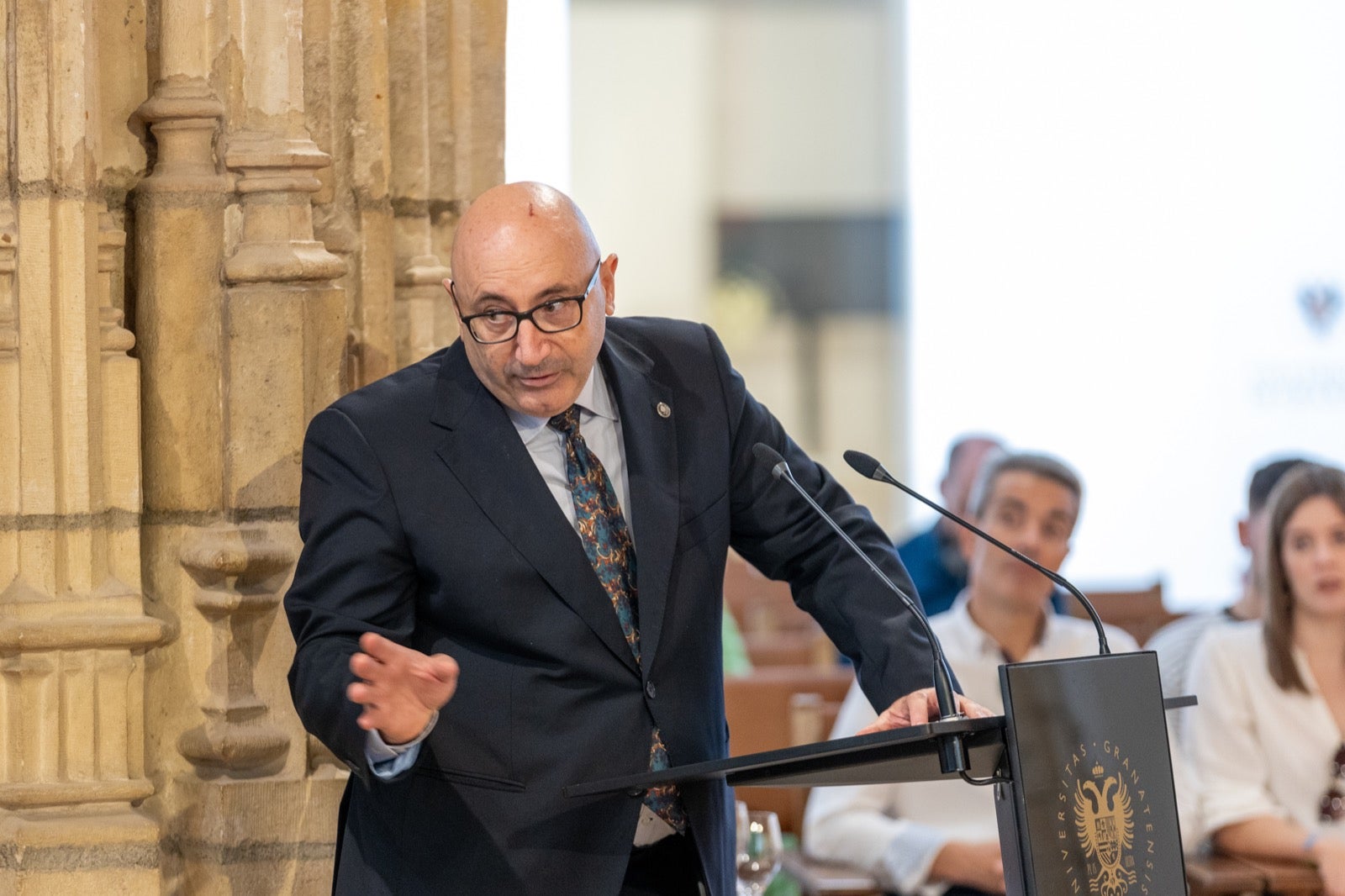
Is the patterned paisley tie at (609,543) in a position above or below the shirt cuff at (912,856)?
above

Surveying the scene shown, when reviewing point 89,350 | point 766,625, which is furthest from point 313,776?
point 766,625

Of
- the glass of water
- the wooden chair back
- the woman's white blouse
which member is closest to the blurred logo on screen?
the wooden chair back

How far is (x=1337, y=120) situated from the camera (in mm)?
8023

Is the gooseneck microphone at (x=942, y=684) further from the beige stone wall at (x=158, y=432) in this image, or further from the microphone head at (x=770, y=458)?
the beige stone wall at (x=158, y=432)

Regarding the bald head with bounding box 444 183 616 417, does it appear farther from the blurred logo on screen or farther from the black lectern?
the blurred logo on screen

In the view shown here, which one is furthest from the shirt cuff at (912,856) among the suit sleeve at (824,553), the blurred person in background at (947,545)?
the blurred person in background at (947,545)

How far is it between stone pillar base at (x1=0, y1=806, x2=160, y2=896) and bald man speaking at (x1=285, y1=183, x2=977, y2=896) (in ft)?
1.46

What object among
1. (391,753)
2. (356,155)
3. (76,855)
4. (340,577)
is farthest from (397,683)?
(356,155)

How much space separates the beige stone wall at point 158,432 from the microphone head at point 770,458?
2.44ft

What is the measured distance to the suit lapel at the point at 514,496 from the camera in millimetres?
1959

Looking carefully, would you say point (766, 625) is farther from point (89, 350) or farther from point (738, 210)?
point (89, 350)

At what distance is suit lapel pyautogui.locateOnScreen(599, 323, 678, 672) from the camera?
6.54ft

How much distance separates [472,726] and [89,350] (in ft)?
2.85

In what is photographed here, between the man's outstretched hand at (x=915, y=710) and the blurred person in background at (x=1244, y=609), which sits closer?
the man's outstretched hand at (x=915, y=710)
